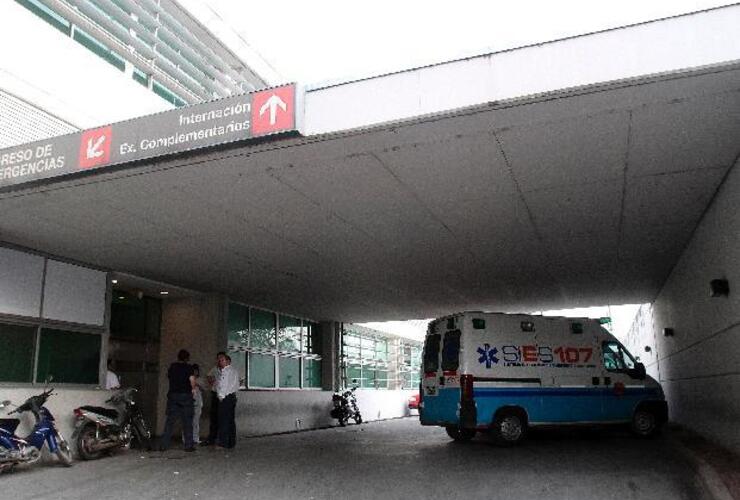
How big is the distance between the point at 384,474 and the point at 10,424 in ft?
15.5

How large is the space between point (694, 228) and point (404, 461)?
17.1ft

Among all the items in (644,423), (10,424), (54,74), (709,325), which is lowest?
(644,423)

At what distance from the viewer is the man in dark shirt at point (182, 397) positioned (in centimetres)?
979

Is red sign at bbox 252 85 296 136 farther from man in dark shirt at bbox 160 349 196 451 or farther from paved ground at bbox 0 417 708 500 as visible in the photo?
man in dark shirt at bbox 160 349 196 451

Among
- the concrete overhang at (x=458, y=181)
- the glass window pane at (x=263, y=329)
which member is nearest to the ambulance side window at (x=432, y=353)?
the concrete overhang at (x=458, y=181)

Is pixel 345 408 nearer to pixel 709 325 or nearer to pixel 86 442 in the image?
pixel 86 442

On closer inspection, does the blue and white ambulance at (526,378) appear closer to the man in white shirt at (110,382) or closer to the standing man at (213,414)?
the standing man at (213,414)

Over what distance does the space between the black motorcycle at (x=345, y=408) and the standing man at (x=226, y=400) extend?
6.93m

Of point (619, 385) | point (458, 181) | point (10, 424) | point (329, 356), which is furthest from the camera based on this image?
point (329, 356)

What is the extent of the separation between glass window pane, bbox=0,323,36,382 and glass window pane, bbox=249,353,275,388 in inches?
243

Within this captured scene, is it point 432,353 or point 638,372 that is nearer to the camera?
point 432,353

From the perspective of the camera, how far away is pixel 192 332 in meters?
12.8

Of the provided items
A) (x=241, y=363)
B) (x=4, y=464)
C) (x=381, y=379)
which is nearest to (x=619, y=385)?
(x=241, y=363)

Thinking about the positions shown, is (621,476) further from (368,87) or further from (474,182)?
(368,87)
